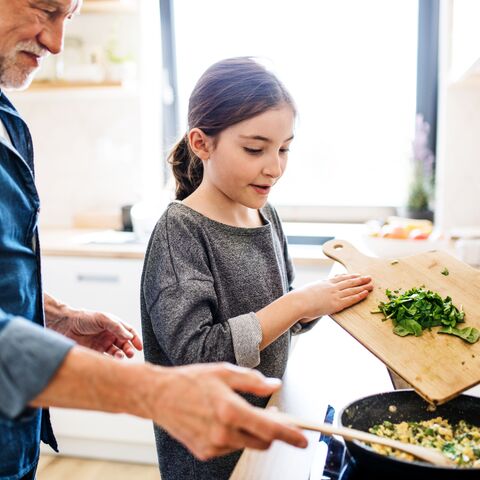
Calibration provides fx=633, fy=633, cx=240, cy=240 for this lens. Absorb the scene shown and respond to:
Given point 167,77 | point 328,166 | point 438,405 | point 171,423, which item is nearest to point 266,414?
point 171,423

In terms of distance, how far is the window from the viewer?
118 inches

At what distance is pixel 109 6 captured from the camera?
9.55 ft

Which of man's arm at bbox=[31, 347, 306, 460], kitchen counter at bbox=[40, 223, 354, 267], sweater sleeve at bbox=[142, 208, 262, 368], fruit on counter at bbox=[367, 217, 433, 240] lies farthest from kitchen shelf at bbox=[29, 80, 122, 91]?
man's arm at bbox=[31, 347, 306, 460]

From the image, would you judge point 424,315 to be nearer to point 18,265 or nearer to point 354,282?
point 354,282

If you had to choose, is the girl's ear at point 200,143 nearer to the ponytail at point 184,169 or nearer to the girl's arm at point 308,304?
the ponytail at point 184,169

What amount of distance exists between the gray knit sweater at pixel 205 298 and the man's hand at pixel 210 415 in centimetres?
42

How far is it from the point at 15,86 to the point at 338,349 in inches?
34.2

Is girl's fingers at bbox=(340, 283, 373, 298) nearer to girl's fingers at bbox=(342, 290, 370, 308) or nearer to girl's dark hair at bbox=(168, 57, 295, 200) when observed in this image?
girl's fingers at bbox=(342, 290, 370, 308)

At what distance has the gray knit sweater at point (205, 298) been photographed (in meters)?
1.05

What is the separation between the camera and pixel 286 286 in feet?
4.58

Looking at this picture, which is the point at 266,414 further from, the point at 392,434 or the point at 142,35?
the point at 142,35

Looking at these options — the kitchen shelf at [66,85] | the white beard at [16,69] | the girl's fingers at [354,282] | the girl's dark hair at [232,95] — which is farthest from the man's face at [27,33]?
the kitchen shelf at [66,85]

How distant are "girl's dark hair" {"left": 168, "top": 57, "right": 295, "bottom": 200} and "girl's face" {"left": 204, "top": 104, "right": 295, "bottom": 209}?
0.02m

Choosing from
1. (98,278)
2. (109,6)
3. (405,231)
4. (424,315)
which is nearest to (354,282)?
(424,315)
